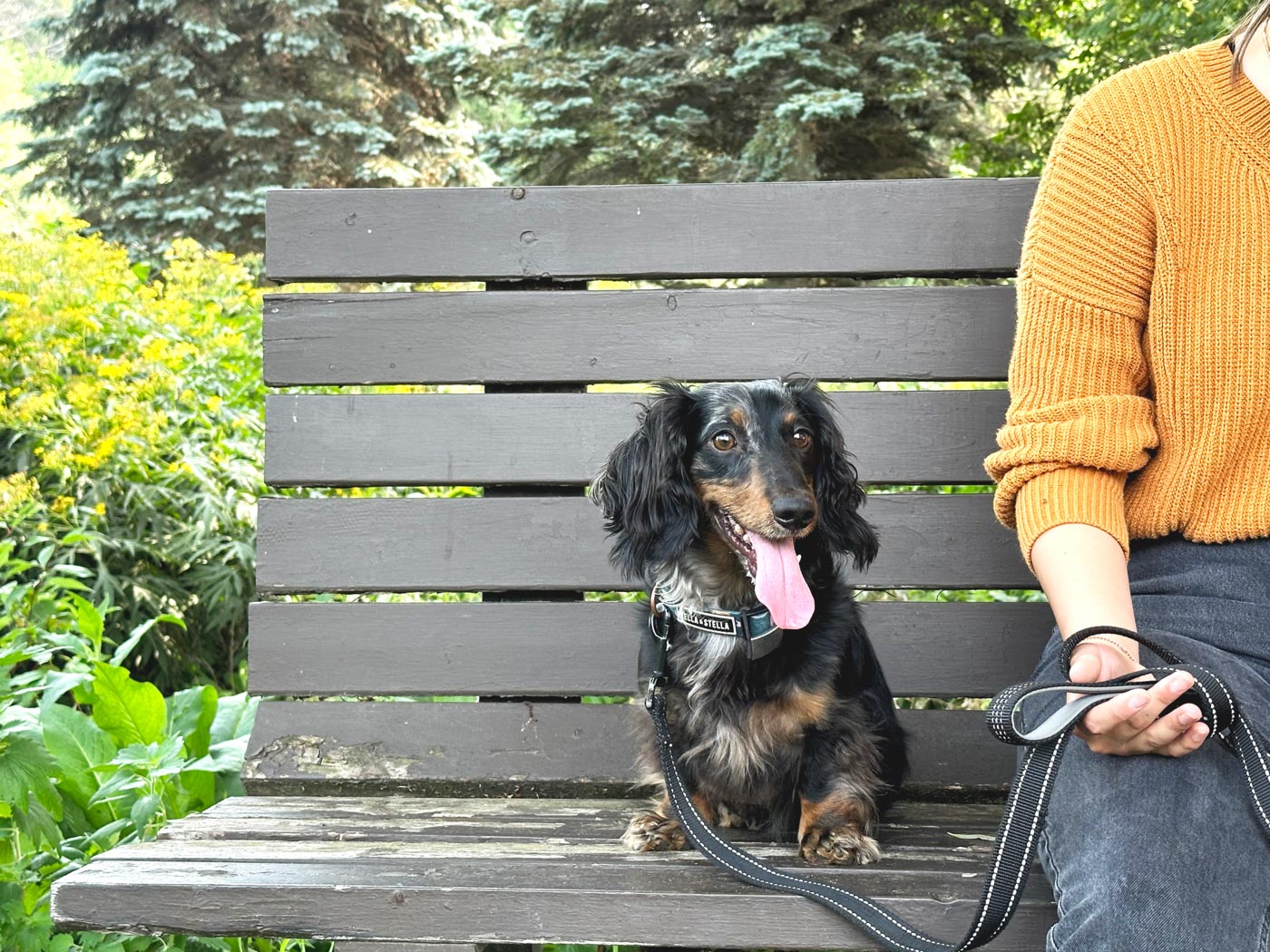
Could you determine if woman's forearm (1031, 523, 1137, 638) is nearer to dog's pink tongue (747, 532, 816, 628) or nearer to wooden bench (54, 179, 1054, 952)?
dog's pink tongue (747, 532, 816, 628)

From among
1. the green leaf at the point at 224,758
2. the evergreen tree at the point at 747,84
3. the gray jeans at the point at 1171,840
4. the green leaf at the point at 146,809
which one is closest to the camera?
the gray jeans at the point at 1171,840

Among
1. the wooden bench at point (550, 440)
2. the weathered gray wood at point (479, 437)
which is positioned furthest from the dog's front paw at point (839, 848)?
the weathered gray wood at point (479, 437)

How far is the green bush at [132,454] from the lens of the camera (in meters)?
3.48

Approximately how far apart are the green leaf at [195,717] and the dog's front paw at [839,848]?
137 centimetres

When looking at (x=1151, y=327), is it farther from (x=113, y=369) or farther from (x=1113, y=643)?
(x=113, y=369)

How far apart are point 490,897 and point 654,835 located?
399 mm

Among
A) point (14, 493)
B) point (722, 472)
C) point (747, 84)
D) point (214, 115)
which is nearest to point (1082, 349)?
point (722, 472)

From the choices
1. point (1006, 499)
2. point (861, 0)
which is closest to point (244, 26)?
point (861, 0)

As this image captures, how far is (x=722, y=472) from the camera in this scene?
2236 millimetres

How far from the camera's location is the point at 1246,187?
70.0 inches

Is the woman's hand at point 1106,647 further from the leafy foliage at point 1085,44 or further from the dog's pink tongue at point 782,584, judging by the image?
the leafy foliage at point 1085,44

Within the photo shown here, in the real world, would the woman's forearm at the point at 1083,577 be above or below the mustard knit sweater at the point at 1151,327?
below

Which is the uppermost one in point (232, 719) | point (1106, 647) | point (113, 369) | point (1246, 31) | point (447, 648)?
point (1246, 31)

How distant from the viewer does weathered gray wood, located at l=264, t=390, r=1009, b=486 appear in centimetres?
253
